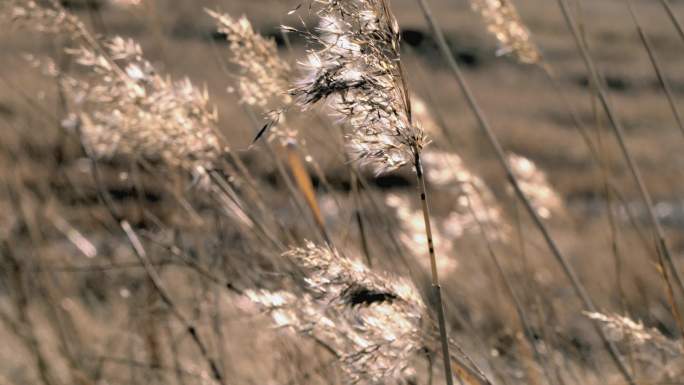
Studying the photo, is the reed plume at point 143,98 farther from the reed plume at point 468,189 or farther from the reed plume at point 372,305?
the reed plume at point 468,189

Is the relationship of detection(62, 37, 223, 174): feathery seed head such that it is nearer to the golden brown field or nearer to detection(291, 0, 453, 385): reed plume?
the golden brown field

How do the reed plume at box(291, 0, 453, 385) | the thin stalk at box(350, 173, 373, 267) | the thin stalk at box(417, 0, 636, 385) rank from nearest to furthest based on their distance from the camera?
1. the reed plume at box(291, 0, 453, 385)
2. the thin stalk at box(417, 0, 636, 385)
3. the thin stalk at box(350, 173, 373, 267)

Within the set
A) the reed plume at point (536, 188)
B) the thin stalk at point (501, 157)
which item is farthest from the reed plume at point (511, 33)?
the reed plume at point (536, 188)

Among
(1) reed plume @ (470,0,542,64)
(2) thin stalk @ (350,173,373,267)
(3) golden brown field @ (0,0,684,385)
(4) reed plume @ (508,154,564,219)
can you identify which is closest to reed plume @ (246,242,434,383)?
(3) golden brown field @ (0,0,684,385)

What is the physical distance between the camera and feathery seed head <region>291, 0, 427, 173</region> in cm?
90

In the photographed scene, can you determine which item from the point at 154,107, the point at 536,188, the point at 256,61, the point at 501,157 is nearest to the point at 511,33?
the point at 501,157

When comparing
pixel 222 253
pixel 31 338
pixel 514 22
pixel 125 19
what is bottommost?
pixel 125 19

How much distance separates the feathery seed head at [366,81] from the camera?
2.94 ft

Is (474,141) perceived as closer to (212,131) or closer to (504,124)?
(504,124)

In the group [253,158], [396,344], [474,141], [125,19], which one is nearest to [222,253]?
[396,344]

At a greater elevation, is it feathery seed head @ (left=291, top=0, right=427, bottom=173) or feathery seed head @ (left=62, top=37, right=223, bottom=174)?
feathery seed head @ (left=291, top=0, right=427, bottom=173)

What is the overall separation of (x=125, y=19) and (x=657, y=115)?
4916mm

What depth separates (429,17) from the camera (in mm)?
1279

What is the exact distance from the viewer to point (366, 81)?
90 centimetres
